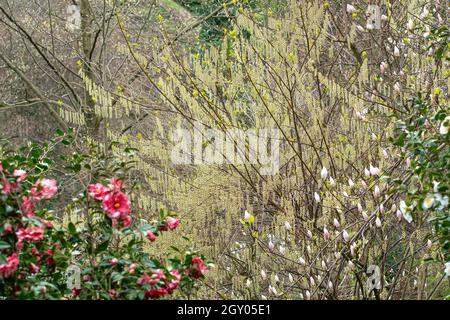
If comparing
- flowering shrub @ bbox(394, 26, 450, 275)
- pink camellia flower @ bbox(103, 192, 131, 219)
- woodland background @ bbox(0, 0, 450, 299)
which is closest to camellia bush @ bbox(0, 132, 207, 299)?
pink camellia flower @ bbox(103, 192, 131, 219)

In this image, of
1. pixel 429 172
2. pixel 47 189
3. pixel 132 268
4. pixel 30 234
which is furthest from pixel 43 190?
pixel 429 172

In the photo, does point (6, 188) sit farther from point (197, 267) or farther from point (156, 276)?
point (197, 267)

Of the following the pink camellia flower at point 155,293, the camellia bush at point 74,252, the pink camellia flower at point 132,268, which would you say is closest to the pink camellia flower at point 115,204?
the camellia bush at point 74,252

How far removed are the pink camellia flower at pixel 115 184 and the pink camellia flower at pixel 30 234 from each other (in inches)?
11.4

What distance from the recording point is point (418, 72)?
3895 mm

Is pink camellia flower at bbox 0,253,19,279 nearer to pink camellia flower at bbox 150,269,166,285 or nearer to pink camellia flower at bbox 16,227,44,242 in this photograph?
pink camellia flower at bbox 16,227,44,242

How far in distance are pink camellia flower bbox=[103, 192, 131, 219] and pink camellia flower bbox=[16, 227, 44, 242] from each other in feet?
0.82

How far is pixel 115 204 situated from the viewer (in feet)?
8.06

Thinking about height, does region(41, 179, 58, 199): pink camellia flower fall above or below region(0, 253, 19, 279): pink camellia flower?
above

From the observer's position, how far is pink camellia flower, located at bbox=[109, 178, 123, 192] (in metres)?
2.45
